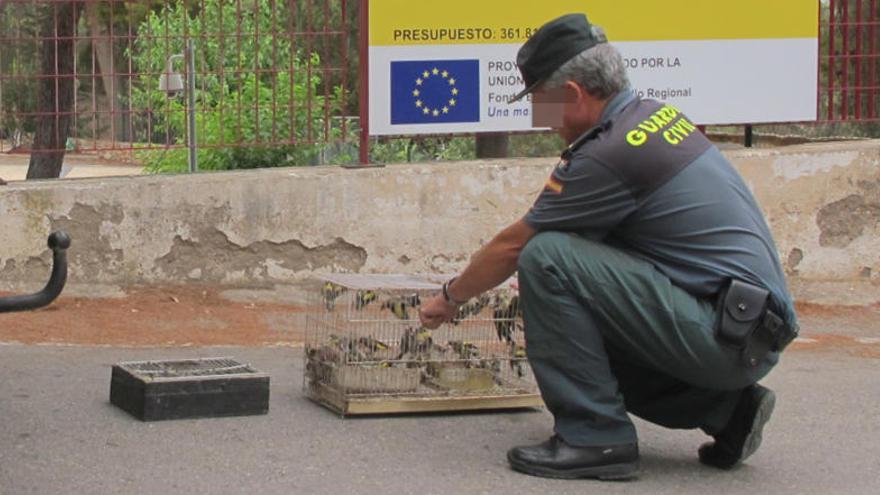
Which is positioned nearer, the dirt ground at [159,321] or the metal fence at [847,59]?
the dirt ground at [159,321]

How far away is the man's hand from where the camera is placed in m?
4.71

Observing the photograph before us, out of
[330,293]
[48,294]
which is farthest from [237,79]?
[48,294]

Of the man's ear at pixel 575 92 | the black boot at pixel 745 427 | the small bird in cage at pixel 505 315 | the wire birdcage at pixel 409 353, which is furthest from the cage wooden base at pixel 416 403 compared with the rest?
the man's ear at pixel 575 92

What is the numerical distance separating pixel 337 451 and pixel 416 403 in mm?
521

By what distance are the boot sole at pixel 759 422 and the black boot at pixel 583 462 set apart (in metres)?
0.37

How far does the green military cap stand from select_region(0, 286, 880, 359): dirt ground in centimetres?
278

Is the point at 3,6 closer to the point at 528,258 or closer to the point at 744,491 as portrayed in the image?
the point at 528,258

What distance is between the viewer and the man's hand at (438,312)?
471cm

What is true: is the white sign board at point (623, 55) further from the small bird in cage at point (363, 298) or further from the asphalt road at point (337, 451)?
the small bird in cage at point (363, 298)

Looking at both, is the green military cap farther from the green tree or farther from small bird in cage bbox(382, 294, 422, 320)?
the green tree

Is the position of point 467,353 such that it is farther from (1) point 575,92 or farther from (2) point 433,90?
(2) point 433,90

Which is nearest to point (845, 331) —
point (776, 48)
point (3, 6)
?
point (776, 48)

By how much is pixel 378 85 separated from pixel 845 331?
289cm

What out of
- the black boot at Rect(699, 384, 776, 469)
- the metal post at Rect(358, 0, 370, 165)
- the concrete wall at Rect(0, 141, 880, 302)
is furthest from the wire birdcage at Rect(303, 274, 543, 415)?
the metal post at Rect(358, 0, 370, 165)
